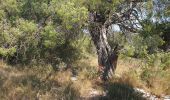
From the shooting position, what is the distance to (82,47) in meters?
14.9

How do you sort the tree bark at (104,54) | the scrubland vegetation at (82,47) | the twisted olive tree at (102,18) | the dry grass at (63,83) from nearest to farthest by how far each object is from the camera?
1. the twisted olive tree at (102,18)
2. the scrubland vegetation at (82,47)
3. the dry grass at (63,83)
4. the tree bark at (104,54)

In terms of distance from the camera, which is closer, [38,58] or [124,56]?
[124,56]

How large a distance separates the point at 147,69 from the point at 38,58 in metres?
5.38

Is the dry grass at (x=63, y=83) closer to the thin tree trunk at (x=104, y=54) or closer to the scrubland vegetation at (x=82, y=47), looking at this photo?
the scrubland vegetation at (x=82, y=47)

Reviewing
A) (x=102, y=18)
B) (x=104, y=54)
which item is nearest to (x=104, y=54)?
(x=104, y=54)

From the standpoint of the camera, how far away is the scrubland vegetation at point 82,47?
960cm

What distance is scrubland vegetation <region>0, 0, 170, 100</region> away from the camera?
9.60 meters

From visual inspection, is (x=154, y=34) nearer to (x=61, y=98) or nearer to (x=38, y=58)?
(x=61, y=98)

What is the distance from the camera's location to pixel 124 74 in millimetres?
13297

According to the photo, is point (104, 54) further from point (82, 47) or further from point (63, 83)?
point (82, 47)

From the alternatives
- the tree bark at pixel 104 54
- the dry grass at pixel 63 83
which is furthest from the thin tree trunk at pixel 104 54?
the dry grass at pixel 63 83

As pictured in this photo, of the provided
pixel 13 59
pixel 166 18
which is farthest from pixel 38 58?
pixel 166 18

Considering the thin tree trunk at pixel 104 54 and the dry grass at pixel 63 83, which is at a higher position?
the thin tree trunk at pixel 104 54

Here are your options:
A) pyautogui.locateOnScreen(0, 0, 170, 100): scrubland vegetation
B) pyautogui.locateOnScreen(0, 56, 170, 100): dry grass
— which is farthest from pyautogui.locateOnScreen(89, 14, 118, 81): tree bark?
pyautogui.locateOnScreen(0, 56, 170, 100): dry grass
